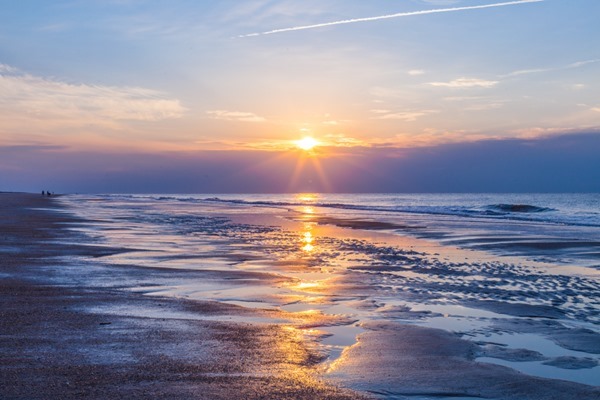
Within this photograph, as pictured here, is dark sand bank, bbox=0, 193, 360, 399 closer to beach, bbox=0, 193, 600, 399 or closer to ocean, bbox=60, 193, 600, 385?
beach, bbox=0, 193, 600, 399

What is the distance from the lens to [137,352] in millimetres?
6922

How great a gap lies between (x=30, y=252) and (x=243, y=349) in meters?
12.6

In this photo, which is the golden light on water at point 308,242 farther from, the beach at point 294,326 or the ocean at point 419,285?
the beach at point 294,326

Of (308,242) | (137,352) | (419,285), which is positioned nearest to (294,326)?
(137,352)

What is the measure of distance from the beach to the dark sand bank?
0.08 feet

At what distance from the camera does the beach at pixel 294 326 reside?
597 centimetres

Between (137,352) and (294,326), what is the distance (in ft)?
8.30

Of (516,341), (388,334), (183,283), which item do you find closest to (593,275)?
(516,341)

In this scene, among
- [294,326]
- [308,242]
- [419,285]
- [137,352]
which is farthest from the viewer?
[308,242]

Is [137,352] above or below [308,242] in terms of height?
above

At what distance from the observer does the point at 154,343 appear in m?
7.37

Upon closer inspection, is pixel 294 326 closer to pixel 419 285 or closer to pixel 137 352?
pixel 137 352

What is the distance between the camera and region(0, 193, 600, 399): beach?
5969mm

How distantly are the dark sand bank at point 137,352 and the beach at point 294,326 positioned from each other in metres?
0.02
